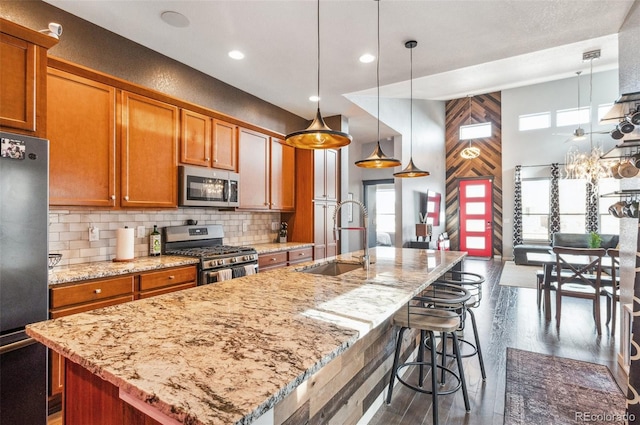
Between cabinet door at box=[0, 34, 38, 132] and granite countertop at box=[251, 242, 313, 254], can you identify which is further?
granite countertop at box=[251, 242, 313, 254]

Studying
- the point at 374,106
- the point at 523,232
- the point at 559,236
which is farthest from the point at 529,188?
the point at 374,106

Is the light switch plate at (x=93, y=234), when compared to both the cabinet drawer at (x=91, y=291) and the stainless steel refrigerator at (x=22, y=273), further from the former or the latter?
the stainless steel refrigerator at (x=22, y=273)

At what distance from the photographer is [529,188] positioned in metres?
9.05

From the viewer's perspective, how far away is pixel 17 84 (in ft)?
5.98

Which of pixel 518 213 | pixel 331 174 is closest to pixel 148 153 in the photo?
pixel 331 174

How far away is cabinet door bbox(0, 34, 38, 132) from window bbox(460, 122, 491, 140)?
10406 millimetres

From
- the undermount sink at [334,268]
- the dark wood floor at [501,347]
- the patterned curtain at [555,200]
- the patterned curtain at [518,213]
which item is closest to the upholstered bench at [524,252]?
the patterned curtain at [518,213]

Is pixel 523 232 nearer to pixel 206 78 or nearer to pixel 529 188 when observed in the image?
pixel 529 188

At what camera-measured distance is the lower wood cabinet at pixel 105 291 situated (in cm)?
207

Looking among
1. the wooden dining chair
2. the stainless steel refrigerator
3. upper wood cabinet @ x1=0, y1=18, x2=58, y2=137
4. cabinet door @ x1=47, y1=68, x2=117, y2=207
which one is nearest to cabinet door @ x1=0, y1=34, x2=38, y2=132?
upper wood cabinet @ x1=0, y1=18, x2=58, y2=137

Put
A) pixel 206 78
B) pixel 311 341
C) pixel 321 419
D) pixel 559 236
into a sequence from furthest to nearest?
pixel 559 236 < pixel 206 78 < pixel 321 419 < pixel 311 341

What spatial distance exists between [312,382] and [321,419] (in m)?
0.26

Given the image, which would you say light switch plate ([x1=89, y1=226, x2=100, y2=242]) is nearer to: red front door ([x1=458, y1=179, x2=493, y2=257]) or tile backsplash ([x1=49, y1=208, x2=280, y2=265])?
tile backsplash ([x1=49, y1=208, x2=280, y2=265])

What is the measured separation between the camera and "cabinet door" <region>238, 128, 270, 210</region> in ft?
13.2
